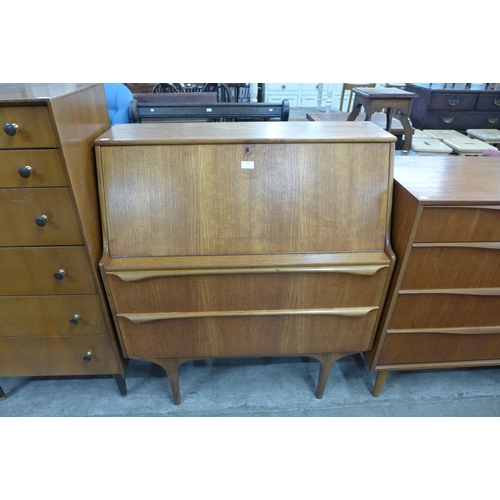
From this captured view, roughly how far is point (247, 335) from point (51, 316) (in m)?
0.68

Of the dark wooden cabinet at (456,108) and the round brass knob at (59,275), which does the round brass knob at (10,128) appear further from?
the dark wooden cabinet at (456,108)

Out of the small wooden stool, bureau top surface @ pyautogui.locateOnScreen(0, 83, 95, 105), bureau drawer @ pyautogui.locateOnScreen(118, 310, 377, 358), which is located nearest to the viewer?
bureau top surface @ pyautogui.locateOnScreen(0, 83, 95, 105)

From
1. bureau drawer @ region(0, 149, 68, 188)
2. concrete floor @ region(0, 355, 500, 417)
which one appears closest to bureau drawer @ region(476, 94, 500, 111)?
concrete floor @ region(0, 355, 500, 417)

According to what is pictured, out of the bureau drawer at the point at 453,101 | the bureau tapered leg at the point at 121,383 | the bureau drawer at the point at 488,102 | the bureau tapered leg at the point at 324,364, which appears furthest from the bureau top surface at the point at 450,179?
→ the bureau drawer at the point at 488,102

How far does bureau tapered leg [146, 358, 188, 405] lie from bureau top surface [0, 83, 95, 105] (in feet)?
2.99

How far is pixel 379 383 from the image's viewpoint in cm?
144

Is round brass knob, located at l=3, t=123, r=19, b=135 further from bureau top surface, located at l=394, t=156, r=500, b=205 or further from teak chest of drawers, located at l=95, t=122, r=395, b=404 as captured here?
bureau top surface, located at l=394, t=156, r=500, b=205

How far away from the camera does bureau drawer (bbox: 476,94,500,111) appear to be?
3.11m

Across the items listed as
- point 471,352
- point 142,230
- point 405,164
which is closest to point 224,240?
point 142,230

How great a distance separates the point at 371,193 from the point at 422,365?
729 millimetres

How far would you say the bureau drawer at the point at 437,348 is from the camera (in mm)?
1280

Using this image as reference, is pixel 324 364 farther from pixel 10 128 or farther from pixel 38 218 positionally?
pixel 10 128

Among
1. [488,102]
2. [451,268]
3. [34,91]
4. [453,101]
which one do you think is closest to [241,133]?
[34,91]

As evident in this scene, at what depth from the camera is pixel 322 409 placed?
1.42 meters
